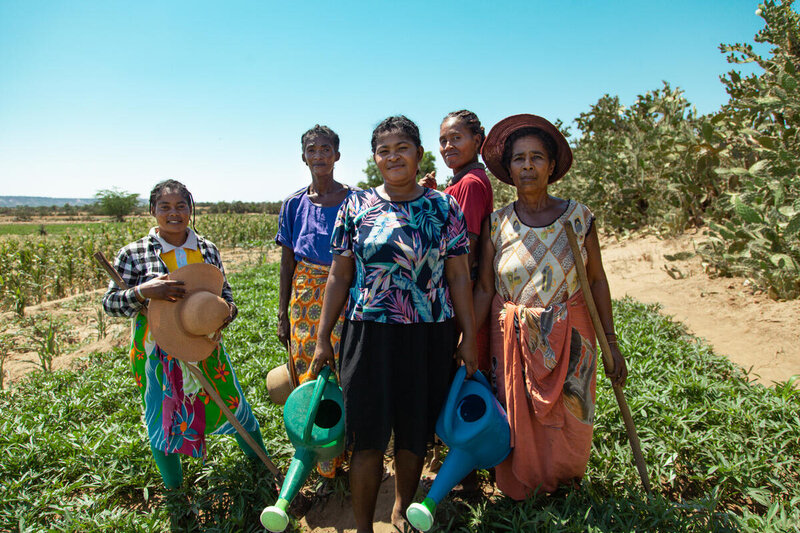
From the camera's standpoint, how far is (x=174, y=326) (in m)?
2.02

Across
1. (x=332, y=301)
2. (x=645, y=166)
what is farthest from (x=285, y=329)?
(x=645, y=166)

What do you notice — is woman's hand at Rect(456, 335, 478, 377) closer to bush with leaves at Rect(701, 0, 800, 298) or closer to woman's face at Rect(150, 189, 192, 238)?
woman's face at Rect(150, 189, 192, 238)

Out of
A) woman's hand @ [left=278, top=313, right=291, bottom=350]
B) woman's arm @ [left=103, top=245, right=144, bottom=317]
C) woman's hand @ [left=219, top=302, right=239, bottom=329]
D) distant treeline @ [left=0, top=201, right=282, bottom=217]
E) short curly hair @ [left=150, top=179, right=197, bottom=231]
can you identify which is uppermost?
distant treeline @ [left=0, top=201, right=282, bottom=217]

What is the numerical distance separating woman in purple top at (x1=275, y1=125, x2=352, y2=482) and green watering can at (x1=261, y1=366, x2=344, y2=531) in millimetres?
409

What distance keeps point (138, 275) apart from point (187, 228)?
33cm

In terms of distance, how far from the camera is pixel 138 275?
2.17 m

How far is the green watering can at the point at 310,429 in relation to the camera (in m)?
1.78

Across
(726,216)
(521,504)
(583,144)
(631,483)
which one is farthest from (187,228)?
(583,144)

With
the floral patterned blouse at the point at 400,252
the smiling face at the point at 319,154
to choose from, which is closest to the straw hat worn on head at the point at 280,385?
the floral patterned blouse at the point at 400,252

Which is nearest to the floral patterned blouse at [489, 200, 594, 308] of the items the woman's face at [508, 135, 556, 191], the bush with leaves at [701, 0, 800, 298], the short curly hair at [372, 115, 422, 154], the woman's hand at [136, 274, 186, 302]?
the woman's face at [508, 135, 556, 191]

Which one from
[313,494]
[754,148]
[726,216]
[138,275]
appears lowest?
[313,494]

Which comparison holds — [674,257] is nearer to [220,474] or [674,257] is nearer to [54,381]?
[220,474]

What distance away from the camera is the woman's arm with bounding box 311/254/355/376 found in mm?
1934

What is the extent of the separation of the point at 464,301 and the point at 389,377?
1.46ft
